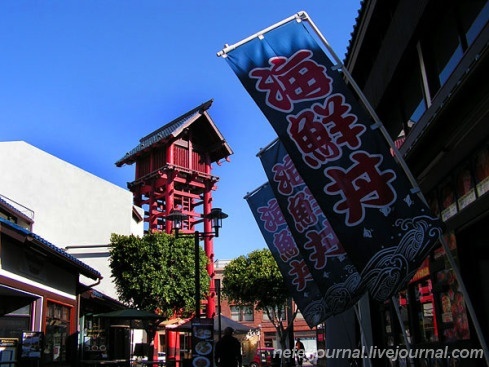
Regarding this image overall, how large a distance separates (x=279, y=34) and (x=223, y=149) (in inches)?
1494

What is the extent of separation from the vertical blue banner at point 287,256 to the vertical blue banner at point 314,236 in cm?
124

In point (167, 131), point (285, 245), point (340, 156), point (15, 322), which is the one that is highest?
point (167, 131)

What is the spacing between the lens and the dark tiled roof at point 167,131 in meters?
41.4

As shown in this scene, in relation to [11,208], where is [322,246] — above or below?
below

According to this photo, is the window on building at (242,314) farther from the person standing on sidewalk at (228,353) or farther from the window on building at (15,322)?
the person standing on sidewalk at (228,353)

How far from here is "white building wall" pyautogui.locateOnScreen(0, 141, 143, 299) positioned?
83.1 feet

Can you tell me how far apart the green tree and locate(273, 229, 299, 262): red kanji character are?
93.7 feet

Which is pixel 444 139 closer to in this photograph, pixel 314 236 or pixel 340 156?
pixel 340 156

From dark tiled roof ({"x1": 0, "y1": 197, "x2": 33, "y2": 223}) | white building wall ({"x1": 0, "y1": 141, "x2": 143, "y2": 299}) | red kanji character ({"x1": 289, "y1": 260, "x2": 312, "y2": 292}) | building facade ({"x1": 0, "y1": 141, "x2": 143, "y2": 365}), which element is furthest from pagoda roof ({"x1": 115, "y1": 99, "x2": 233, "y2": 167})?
red kanji character ({"x1": 289, "y1": 260, "x2": 312, "y2": 292})

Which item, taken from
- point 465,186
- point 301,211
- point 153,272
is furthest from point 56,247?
point 153,272

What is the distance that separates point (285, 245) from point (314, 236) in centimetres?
237

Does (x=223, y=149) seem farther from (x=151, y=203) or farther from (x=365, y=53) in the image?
(x=365, y=53)

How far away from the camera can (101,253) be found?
3009 centimetres

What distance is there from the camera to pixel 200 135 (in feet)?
146
